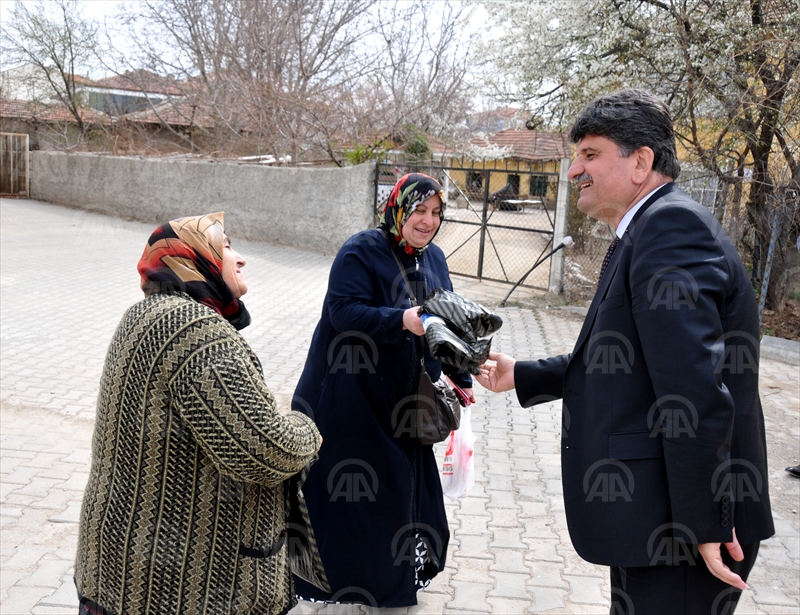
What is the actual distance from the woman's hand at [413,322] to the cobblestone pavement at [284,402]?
4.59 feet

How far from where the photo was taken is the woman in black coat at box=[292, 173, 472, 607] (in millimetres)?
3127

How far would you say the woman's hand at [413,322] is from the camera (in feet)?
9.39

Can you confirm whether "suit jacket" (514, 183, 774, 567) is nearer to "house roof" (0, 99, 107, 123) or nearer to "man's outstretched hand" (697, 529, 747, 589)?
"man's outstretched hand" (697, 529, 747, 589)

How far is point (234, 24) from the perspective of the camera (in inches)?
827

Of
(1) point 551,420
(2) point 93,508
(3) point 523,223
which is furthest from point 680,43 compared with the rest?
(3) point 523,223

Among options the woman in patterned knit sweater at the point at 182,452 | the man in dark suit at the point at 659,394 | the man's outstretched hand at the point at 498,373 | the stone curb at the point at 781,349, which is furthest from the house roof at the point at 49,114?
the man in dark suit at the point at 659,394

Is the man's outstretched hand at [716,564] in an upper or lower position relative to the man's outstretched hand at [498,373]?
Answer: lower

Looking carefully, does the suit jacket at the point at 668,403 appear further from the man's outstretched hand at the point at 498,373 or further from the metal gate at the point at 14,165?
the metal gate at the point at 14,165

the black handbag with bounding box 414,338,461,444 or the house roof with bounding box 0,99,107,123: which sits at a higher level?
the house roof with bounding box 0,99,107,123

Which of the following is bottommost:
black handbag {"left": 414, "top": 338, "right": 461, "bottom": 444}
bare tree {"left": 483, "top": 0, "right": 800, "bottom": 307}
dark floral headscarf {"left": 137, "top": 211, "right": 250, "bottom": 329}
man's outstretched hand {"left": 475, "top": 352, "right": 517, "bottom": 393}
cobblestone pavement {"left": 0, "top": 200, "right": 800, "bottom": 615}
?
cobblestone pavement {"left": 0, "top": 200, "right": 800, "bottom": 615}

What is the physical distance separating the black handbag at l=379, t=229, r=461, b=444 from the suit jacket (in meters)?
1.02

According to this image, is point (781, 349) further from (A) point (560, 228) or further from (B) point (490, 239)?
(B) point (490, 239)

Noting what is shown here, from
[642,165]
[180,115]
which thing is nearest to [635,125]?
[642,165]

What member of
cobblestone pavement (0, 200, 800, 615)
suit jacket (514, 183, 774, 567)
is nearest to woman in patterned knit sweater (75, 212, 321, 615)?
suit jacket (514, 183, 774, 567)
